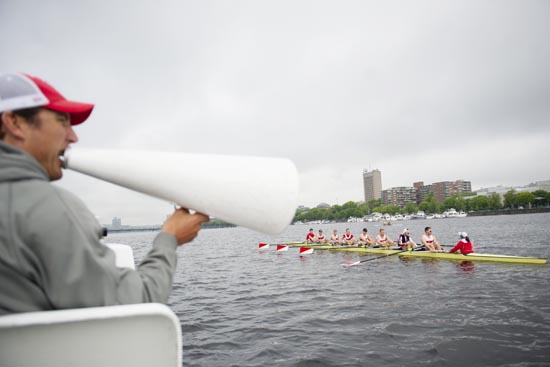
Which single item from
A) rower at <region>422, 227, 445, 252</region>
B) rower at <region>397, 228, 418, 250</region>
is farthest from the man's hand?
rower at <region>397, 228, 418, 250</region>

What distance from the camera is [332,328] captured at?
891 centimetres

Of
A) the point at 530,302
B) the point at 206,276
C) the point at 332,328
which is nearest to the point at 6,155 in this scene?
the point at 332,328

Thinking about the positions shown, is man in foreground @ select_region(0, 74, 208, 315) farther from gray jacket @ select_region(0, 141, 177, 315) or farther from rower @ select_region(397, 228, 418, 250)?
rower @ select_region(397, 228, 418, 250)

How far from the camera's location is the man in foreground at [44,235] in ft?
4.03

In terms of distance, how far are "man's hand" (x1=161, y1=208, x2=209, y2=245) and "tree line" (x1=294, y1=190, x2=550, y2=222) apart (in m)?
111

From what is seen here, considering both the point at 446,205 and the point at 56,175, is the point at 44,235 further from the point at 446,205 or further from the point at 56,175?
the point at 446,205

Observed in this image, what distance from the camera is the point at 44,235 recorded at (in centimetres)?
123

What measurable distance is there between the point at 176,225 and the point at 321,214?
593 feet

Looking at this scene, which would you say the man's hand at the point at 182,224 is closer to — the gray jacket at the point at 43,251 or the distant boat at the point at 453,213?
the gray jacket at the point at 43,251

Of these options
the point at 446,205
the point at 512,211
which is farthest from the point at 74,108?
the point at 446,205

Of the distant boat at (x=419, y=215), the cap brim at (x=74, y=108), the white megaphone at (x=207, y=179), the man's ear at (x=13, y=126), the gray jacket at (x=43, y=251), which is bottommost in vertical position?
the distant boat at (x=419, y=215)

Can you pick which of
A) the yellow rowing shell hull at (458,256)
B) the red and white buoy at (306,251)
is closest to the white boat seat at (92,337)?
the yellow rowing shell hull at (458,256)

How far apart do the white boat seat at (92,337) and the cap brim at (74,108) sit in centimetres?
94

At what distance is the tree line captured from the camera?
118 meters
